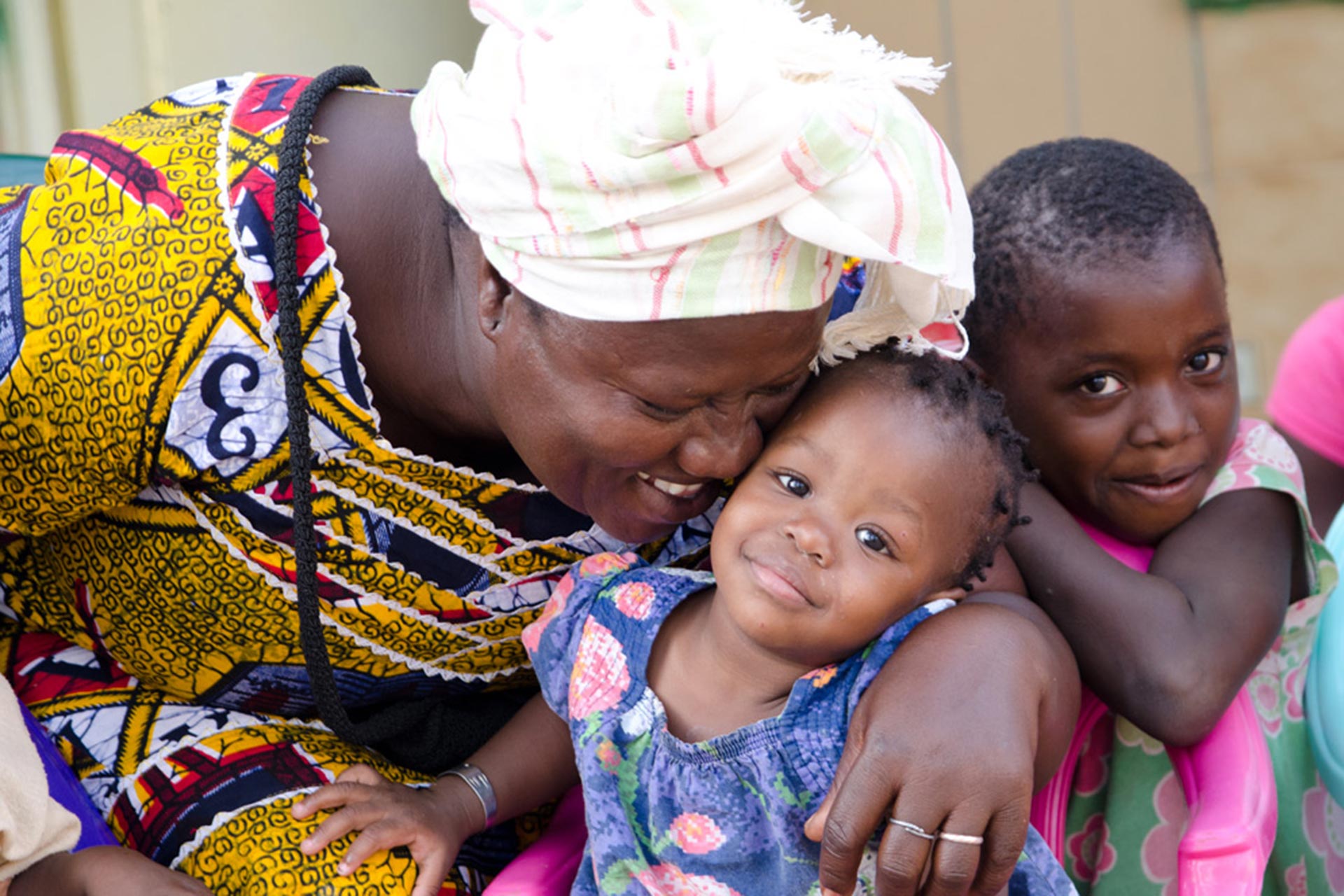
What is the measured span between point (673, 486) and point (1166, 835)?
2.60ft

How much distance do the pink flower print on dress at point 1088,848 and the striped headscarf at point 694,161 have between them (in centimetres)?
81

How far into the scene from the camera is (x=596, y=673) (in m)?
1.65

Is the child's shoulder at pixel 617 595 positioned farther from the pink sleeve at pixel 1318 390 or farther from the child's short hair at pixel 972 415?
the pink sleeve at pixel 1318 390

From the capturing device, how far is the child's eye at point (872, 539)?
4.83 ft

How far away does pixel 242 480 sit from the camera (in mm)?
1650

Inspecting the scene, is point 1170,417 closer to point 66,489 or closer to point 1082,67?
point 66,489

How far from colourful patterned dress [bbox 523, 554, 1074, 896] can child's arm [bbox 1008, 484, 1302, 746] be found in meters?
0.27

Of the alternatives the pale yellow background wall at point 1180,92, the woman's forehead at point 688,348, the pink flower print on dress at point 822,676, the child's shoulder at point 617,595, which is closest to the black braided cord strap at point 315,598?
the child's shoulder at point 617,595

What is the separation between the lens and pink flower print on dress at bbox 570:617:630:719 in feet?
5.33

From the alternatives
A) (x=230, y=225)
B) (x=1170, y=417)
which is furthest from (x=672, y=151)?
(x=1170, y=417)

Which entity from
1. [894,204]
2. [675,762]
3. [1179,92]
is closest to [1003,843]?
[675,762]

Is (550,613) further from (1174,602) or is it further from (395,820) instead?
(1174,602)

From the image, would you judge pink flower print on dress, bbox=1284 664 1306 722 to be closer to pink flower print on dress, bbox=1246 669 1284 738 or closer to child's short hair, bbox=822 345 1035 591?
pink flower print on dress, bbox=1246 669 1284 738

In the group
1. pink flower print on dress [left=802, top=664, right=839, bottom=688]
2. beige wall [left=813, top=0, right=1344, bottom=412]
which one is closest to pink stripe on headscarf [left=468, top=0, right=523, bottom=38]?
pink flower print on dress [left=802, top=664, right=839, bottom=688]
